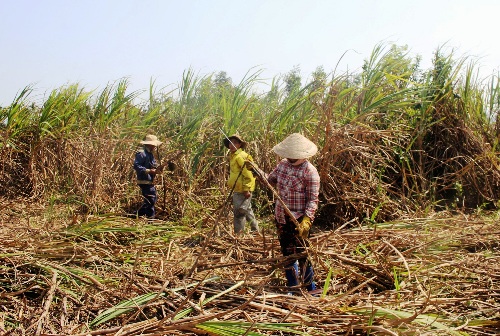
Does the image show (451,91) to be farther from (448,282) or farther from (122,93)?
(122,93)

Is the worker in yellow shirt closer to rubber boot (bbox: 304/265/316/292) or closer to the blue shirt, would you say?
the blue shirt

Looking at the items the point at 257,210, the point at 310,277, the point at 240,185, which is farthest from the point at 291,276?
the point at 257,210

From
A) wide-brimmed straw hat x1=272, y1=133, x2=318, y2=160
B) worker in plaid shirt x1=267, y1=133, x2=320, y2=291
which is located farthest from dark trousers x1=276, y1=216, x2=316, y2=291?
wide-brimmed straw hat x1=272, y1=133, x2=318, y2=160

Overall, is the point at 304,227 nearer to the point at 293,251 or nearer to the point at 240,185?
the point at 293,251

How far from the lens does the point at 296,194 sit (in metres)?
3.78

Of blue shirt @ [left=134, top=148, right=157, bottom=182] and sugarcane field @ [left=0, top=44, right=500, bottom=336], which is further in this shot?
blue shirt @ [left=134, top=148, right=157, bottom=182]

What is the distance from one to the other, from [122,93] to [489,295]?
243 inches

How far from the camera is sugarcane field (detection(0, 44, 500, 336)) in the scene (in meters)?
2.89

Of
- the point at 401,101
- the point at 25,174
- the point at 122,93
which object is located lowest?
the point at 25,174

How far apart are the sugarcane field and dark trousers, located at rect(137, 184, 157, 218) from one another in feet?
0.09

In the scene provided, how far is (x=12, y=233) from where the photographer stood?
183 inches

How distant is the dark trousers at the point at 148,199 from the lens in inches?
247

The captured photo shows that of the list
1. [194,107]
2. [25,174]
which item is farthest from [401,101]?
[25,174]

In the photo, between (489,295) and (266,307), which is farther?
(489,295)
